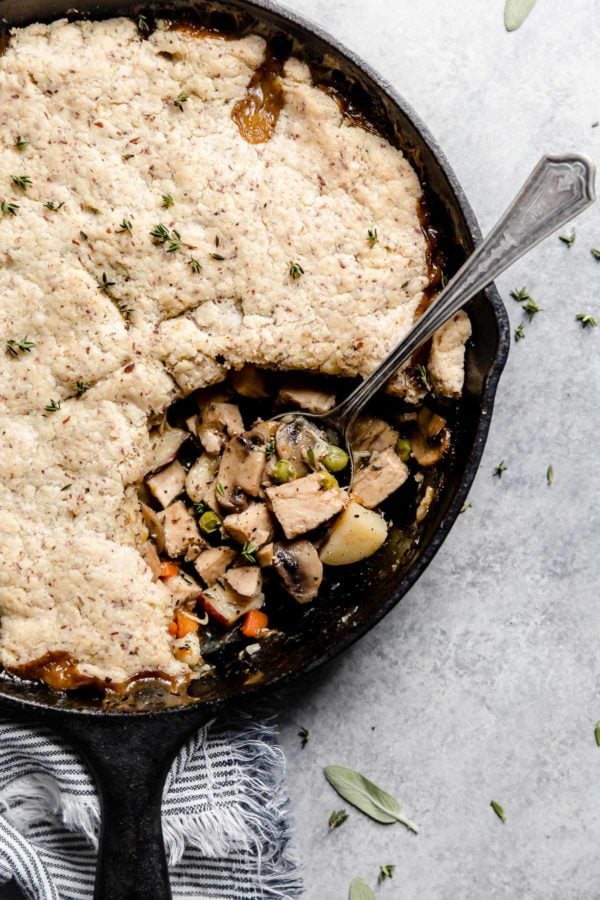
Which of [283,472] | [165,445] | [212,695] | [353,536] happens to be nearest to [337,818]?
[212,695]

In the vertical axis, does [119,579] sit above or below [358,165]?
below

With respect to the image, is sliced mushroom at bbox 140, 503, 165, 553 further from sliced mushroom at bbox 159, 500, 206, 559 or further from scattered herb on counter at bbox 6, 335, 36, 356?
scattered herb on counter at bbox 6, 335, 36, 356

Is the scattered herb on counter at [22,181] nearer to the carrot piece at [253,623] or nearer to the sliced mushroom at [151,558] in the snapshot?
the sliced mushroom at [151,558]

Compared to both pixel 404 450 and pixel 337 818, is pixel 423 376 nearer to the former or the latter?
pixel 404 450

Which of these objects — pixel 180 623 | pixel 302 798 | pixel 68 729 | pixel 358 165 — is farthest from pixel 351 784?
pixel 358 165

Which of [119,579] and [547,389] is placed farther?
[547,389]

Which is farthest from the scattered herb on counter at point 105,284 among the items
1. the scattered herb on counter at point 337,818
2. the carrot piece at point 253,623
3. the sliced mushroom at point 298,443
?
the scattered herb on counter at point 337,818

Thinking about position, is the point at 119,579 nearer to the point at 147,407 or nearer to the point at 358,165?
the point at 147,407
